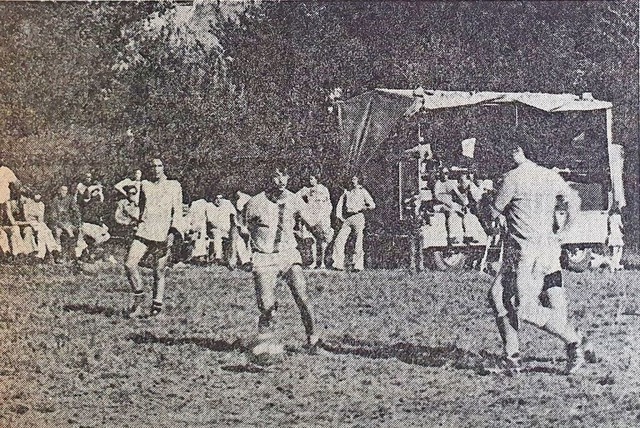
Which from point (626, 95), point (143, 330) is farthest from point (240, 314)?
point (626, 95)

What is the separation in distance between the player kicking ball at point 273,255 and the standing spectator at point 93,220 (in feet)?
2.56

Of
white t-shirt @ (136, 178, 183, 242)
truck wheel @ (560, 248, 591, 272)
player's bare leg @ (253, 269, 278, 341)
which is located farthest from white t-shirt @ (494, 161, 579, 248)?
white t-shirt @ (136, 178, 183, 242)

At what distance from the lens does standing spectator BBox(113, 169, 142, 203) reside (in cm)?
430

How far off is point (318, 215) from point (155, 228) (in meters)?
0.91

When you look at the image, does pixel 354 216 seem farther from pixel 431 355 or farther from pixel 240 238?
pixel 431 355

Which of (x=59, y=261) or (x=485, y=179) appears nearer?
(x=59, y=261)

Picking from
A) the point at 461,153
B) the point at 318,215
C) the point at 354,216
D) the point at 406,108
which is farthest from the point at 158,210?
the point at 461,153

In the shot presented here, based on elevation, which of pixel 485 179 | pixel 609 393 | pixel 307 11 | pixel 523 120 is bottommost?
pixel 609 393

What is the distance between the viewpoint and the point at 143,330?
4297 millimetres

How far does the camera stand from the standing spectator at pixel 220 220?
4.36m

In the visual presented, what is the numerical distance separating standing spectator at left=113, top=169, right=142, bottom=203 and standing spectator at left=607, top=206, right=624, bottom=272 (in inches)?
108

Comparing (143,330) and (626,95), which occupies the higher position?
(626,95)

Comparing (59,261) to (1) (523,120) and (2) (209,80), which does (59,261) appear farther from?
(1) (523,120)

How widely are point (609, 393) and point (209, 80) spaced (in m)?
2.94
